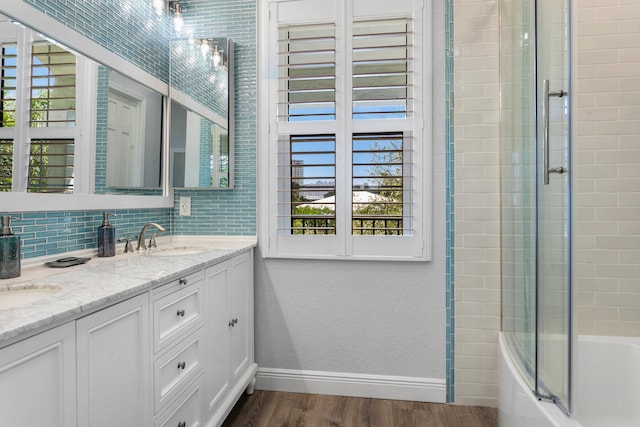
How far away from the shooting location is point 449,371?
2.15m

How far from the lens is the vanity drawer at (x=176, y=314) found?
1275mm

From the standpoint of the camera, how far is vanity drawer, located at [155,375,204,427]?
1325 mm

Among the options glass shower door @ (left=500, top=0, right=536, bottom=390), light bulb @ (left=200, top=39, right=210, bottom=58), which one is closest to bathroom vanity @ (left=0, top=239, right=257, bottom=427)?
light bulb @ (left=200, top=39, right=210, bottom=58)

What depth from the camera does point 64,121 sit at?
5.06 feet

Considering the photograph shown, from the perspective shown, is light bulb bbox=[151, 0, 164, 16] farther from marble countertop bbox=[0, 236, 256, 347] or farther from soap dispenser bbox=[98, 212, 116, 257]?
marble countertop bbox=[0, 236, 256, 347]

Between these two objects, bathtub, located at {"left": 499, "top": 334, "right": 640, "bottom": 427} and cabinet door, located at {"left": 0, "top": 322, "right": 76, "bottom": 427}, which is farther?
bathtub, located at {"left": 499, "top": 334, "right": 640, "bottom": 427}

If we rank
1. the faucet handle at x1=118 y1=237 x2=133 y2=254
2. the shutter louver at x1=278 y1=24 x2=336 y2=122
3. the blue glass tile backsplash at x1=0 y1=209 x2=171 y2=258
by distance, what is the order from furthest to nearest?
the shutter louver at x1=278 y1=24 x2=336 y2=122 → the faucet handle at x1=118 y1=237 x2=133 y2=254 → the blue glass tile backsplash at x1=0 y1=209 x2=171 y2=258

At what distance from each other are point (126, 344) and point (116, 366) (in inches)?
2.6

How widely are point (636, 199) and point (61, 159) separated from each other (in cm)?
267

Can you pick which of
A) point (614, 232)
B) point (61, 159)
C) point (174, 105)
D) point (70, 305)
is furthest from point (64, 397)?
point (614, 232)

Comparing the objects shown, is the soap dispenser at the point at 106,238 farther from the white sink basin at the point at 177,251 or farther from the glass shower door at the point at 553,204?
the glass shower door at the point at 553,204

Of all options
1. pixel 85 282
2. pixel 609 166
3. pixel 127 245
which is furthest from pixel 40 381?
pixel 609 166

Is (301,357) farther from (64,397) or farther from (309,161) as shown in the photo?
(64,397)

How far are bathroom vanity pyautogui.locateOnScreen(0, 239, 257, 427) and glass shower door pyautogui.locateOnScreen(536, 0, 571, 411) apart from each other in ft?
4.22
